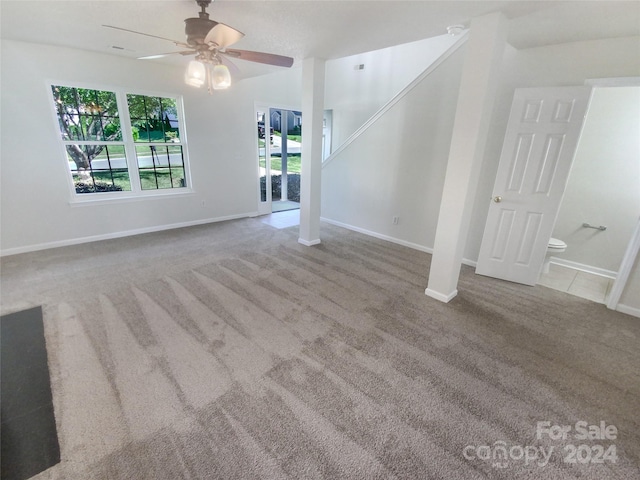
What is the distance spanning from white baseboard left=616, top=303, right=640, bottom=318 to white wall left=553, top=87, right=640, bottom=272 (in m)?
1.15

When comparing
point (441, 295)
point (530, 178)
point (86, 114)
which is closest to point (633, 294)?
point (530, 178)

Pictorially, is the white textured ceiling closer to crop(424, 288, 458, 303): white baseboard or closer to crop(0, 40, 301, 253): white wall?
crop(0, 40, 301, 253): white wall

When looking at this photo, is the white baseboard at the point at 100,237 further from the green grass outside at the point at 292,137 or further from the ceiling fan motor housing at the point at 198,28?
the ceiling fan motor housing at the point at 198,28

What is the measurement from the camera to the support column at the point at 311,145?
3.80 metres

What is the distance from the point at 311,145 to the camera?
3980 millimetres

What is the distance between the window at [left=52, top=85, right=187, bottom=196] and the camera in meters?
3.92

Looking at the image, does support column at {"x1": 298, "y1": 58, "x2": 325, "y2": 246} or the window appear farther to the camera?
the window

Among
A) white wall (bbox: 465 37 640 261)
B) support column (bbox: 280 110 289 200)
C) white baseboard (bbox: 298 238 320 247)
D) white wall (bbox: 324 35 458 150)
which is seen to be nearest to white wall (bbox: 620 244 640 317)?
white wall (bbox: 465 37 640 261)

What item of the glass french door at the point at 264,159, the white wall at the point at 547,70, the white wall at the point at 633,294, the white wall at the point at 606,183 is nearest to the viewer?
the white wall at the point at 547,70

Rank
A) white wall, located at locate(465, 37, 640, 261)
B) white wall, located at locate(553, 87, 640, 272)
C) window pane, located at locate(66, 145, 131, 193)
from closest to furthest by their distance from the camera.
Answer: white wall, located at locate(465, 37, 640, 261) → white wall, located at locate(553, 87, 640, 272) → window pane, located at locate(66, 145, 131, 193)

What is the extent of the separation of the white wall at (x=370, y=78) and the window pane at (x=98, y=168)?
13.1ft

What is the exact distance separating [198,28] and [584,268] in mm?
5100

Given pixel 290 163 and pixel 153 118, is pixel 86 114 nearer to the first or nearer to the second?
pixel 153 118

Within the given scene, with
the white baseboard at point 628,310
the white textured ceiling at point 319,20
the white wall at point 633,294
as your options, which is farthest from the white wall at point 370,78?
the white baseboard at point 628,310
